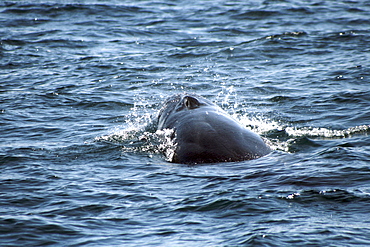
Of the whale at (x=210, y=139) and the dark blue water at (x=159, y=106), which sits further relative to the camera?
the whale at (x=210, y=139)

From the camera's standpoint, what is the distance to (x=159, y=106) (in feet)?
48.0

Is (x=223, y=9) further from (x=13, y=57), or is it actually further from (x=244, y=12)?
(x=13, y=57)

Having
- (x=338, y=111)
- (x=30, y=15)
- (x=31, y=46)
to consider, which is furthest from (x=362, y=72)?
(x=30, y=15)

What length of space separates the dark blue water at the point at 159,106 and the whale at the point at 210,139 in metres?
0.24

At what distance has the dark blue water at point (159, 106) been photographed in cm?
723

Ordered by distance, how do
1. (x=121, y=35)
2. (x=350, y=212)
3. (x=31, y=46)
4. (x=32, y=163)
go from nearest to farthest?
(x=350, y=212) → (x=32, y=163) → (x=31, y=46) → (x=121, y=35)

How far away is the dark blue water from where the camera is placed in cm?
723

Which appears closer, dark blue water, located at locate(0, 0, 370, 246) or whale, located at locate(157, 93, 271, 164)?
dark blue water, located at locate(0, 0, 370, 246)

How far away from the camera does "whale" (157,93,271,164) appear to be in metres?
9.32

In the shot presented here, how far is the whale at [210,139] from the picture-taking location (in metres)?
9.32

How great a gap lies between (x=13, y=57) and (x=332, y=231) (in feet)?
48.4

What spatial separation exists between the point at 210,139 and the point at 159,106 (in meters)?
5.30

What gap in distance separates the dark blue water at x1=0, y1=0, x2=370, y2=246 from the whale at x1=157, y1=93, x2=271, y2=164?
244 mm

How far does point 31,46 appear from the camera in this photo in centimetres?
2047
